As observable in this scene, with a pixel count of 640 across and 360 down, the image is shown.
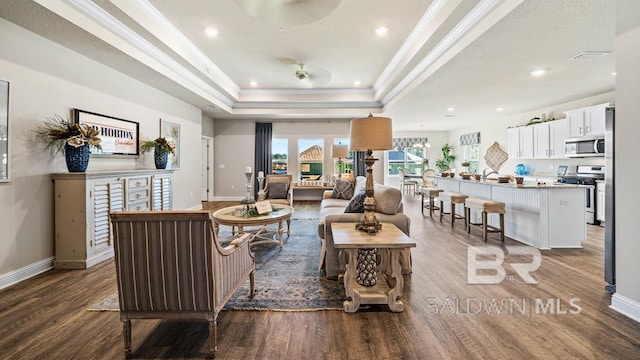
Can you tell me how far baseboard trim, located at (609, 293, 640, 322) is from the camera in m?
2.00

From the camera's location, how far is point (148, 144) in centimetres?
480

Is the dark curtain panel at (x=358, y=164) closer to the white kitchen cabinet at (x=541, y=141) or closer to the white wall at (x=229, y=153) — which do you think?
the white wall at (x=229, y=153)

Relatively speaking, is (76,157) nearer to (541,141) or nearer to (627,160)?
(627,160)

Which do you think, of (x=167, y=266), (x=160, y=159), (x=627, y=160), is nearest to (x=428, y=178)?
(x=627, y=160)

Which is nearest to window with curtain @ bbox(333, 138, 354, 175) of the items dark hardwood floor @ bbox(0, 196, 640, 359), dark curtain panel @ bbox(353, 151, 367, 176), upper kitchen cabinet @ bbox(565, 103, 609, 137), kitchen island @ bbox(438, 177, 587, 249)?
dark curtain panel @ bbox(353, 151, 367, 176)

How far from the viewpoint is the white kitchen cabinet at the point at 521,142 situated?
22.8ft

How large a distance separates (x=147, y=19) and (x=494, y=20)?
13.1 feet

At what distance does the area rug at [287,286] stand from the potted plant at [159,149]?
8.39 feet

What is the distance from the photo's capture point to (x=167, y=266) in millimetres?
1587

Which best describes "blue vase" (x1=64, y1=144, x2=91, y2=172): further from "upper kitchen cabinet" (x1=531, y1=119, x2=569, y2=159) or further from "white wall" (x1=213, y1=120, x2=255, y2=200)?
"upper kitchen cabinet" (x1=531, y1=119, x2=569, y2=159)

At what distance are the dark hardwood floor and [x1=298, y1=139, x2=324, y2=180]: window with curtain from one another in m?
6.47

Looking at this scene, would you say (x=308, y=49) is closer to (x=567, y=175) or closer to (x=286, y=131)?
(x=286, y=131)

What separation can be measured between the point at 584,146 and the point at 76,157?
826 centimetres

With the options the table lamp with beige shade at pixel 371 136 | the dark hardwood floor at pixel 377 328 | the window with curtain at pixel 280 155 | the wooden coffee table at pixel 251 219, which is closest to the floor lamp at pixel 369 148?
the table lamp with beige shade at pixel 371 136
